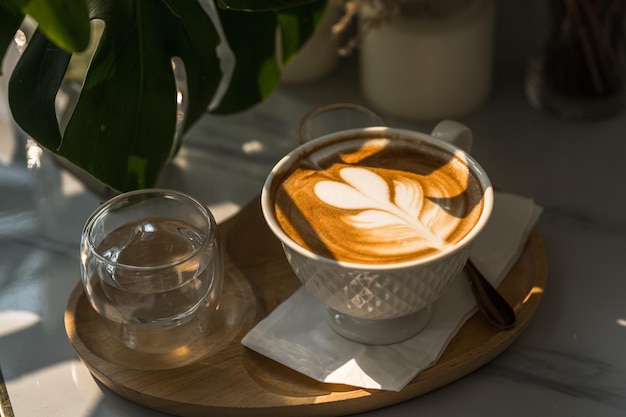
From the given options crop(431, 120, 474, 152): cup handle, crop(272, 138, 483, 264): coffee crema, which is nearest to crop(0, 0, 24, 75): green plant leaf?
crop(272, 138, 483, 264): coffee crema

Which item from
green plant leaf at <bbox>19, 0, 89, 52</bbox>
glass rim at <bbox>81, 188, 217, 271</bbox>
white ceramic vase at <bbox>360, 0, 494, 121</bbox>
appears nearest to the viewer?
green plant leaf at <bbox>19, 0, 89, 52</bbox>

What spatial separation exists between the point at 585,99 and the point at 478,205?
1.21 ft

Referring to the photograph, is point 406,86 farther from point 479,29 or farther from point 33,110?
point 33,110

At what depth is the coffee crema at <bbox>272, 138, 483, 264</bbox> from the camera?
715 millimetres

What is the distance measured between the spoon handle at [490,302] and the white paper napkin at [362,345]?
0.04ft

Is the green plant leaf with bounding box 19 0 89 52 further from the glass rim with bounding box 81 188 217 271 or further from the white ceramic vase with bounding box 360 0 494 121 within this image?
the white ceramic vase with bounding box 360 0 494 121

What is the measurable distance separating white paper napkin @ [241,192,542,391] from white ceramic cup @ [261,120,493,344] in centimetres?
1

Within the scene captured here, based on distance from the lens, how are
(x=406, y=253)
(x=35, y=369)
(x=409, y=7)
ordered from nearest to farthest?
1. (x=406, y=253)
2. (x=35, y=369)
3. (x=409, y=7)

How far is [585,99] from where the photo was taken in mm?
1050

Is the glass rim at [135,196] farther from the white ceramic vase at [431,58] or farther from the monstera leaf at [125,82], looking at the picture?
the white ceramic vase at [431,58]

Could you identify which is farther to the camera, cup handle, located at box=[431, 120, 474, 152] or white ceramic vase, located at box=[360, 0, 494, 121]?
white ceramic vase, located at box=[360, 0, 494, 121]

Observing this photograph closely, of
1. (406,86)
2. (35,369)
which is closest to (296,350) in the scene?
(35,369)

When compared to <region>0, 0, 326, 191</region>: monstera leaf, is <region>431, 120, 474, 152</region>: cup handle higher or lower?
lower

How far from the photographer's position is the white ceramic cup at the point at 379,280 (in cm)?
69
